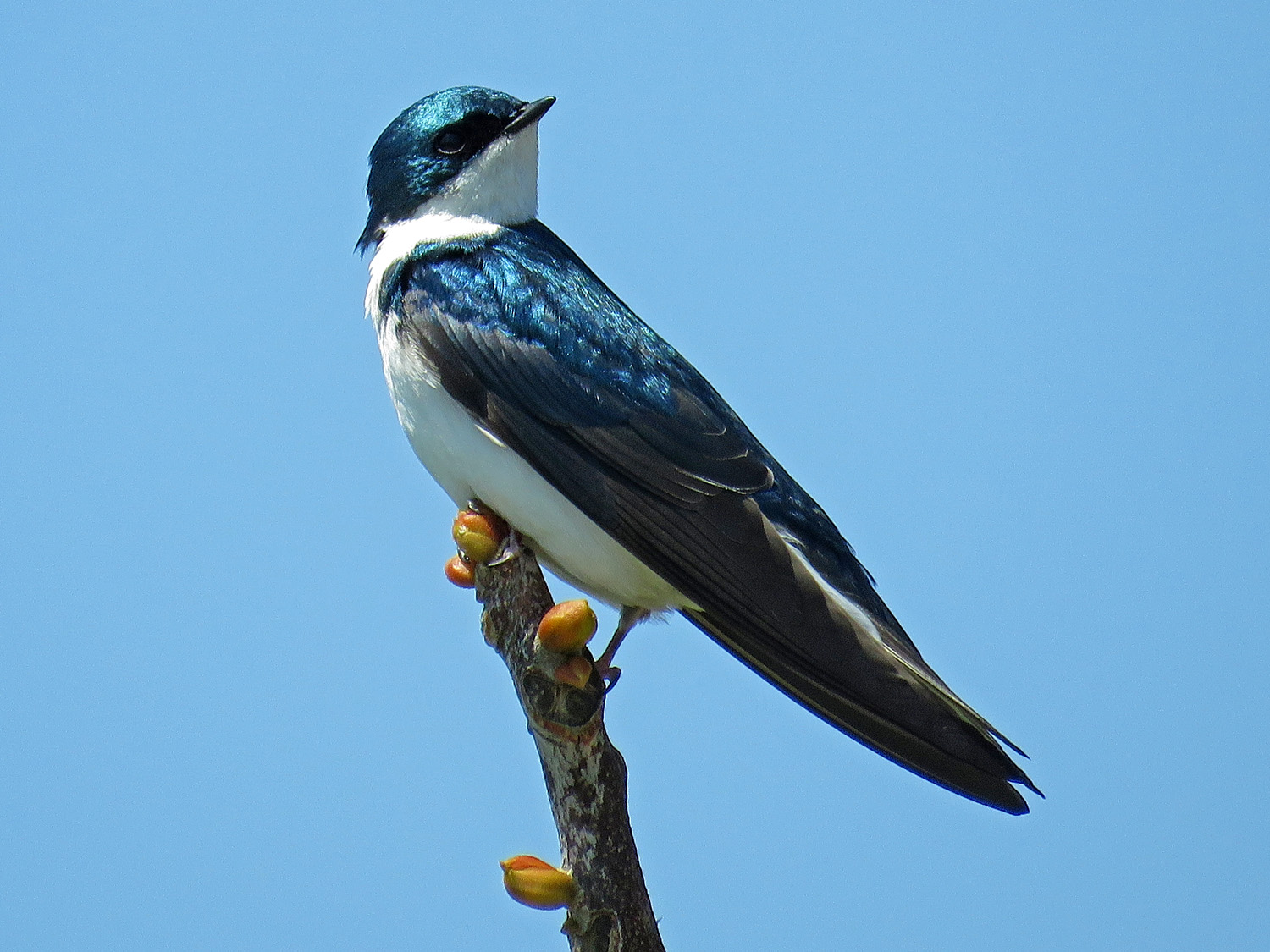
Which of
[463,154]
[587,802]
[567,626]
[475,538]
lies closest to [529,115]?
[463,154]

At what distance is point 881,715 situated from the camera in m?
2.36

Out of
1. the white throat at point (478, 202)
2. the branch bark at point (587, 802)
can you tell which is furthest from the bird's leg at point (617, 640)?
the white throat at point (478, 202)

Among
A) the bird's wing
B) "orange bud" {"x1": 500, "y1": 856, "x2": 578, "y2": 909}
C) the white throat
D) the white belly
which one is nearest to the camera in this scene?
"orange bud" {"x1": 500, "y1": 856, "x2": 578, "y2": 909}

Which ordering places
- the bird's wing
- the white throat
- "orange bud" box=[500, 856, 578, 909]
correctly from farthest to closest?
the white throat
the bird's wing
"orange bud" box=[500, 856, 578, 909]

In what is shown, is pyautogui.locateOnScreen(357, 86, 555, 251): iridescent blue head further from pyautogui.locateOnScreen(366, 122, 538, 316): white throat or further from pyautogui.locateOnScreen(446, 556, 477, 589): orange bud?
pyautogui.locateOnScreen(446, 556, 477, 589): orange bud

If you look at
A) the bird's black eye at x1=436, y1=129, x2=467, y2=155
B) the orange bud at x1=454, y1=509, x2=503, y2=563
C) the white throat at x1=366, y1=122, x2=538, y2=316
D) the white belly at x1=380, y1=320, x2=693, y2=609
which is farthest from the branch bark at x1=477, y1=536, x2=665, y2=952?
the bird's black eye at x1=436, y1=129, x2=467, y2=155

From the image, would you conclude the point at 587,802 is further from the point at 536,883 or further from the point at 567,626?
the point at 567,626

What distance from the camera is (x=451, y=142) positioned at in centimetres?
307

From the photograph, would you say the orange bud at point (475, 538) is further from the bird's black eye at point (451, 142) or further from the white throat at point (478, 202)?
the bird's black eye at point (451, 142)

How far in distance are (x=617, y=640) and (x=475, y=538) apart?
432 mm

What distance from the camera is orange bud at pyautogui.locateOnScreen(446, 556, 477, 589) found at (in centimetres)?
245

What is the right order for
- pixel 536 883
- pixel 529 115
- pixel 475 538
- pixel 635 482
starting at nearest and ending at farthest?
pixel 536 883 < pixel 475 538 < pixel 635 482 < pixel 529 115

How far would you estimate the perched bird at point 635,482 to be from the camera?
7.82 ft

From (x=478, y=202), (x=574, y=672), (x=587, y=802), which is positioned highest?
(x=478, y=202)
